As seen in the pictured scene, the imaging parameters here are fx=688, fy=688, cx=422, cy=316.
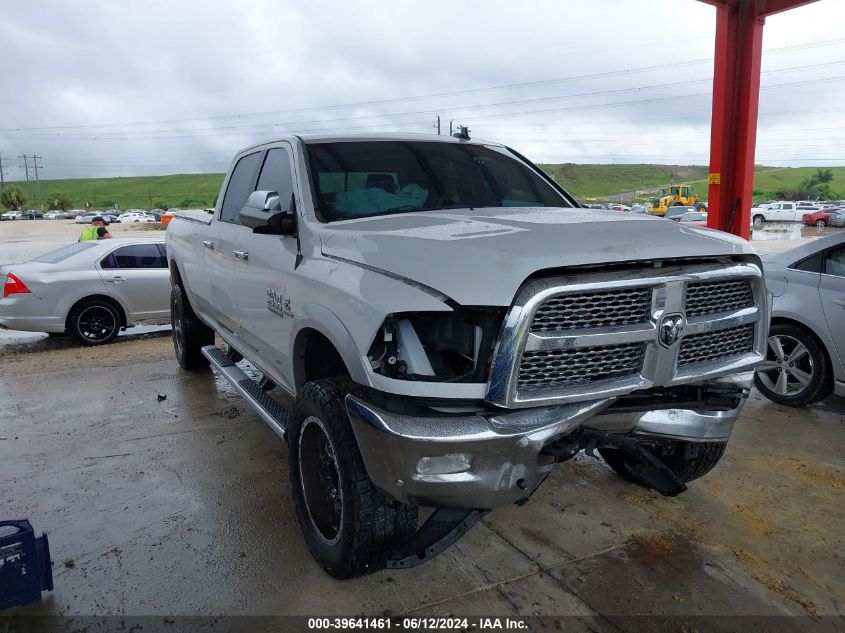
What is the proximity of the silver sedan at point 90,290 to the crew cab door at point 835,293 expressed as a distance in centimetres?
758

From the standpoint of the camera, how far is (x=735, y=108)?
369 inches

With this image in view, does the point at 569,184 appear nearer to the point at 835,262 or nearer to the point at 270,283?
the point at 835,262

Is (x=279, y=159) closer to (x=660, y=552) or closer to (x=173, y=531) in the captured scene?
(x=173, y=531)

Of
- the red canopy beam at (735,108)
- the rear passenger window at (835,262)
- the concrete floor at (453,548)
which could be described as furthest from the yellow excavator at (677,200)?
the concrete floor at (453,548)

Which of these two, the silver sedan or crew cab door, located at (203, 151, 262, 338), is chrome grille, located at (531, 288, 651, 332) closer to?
crew cab door, located at (203, 151, 262, 338)

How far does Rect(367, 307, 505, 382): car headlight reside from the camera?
248 cm

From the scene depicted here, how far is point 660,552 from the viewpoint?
3.35 metres

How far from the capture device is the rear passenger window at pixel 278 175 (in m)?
3.96

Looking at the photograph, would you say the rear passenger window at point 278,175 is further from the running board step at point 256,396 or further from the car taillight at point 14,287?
the car taillight at point 14,287

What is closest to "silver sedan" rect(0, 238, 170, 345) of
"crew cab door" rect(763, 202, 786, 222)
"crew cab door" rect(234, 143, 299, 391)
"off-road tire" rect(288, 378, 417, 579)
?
"crew cab door" rect(234, 143, 299, 391)

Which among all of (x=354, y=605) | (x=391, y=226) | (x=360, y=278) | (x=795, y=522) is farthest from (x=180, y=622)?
(x=795, y=522)

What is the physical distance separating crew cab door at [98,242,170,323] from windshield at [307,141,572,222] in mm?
5897

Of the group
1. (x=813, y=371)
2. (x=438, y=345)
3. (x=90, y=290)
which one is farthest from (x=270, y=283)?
(x=90, y=290)

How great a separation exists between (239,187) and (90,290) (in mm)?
4581
